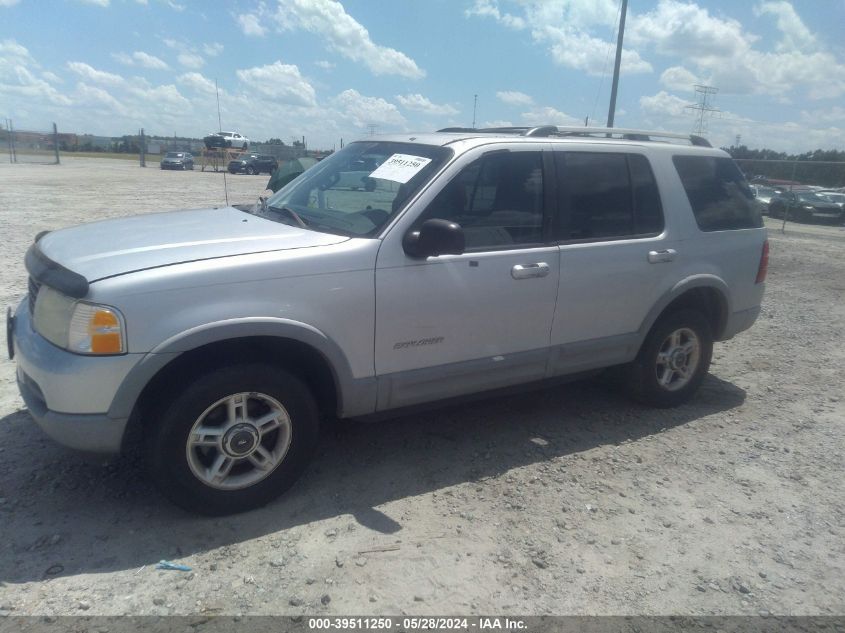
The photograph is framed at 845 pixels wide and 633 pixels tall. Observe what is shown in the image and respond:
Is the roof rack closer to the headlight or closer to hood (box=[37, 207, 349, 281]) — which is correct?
hood (box=[37, 207, 349, 281])

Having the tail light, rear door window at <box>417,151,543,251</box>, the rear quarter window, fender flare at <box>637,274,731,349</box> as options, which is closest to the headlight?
rear door window at <box>417,151,543,251</box>

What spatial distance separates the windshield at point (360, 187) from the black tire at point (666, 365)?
221cm

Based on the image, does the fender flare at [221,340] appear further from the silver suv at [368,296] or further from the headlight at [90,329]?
the headlight at [90,329]

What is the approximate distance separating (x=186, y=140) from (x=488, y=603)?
51.4 meters

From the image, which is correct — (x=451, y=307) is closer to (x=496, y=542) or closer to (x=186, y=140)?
(x=496, y=542)

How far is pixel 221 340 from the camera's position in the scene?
3.12 metres

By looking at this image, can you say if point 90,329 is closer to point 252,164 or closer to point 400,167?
point 400,167

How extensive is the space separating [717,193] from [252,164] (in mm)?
39156

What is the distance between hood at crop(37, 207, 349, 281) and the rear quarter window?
9.44 ft

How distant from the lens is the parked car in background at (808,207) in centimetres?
2247

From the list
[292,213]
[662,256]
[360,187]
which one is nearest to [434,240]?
[360,187]

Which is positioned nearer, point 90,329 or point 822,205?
point 90,329

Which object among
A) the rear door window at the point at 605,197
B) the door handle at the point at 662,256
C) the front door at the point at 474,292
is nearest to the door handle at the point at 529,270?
the front door at the point at 474,292

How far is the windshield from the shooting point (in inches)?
146
